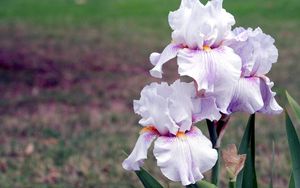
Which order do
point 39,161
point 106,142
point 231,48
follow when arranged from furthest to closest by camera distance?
point 106,142, point 39,161, point 231,48

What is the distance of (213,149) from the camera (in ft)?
6.60

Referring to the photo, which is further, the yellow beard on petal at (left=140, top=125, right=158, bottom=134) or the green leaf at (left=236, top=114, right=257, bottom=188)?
the green leaf at (left=236, top=114, right=257, bottom=188)

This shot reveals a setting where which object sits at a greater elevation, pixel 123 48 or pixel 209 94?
pixel 209 94

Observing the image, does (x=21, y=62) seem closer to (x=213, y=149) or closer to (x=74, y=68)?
(x=74, y=68)

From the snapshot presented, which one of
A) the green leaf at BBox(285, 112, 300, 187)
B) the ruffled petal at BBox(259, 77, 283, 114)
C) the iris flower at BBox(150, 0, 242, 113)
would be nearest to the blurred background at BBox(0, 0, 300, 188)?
the green leaf at BBox(285, 112, 300, 187)

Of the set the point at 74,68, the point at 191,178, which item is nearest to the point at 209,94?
the point at 191,178

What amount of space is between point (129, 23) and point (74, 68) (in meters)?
4.54

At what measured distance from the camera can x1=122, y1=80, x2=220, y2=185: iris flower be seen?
6.46 feet

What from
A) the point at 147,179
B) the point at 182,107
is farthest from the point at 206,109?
the point at 147,179

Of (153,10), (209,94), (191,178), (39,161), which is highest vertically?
(209,94)

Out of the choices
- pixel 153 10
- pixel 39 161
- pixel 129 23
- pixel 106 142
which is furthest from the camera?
pixel 153 10

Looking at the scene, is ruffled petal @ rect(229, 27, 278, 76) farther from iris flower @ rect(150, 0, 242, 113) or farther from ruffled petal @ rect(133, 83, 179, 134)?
ruffled petal @ rect(133, 83, 179, 134)

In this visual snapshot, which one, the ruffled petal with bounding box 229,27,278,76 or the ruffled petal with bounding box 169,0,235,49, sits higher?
the ruffled petal with bounding box 169,0,235,49

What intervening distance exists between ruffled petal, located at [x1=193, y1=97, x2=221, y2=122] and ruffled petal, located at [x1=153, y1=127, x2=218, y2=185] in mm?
77
